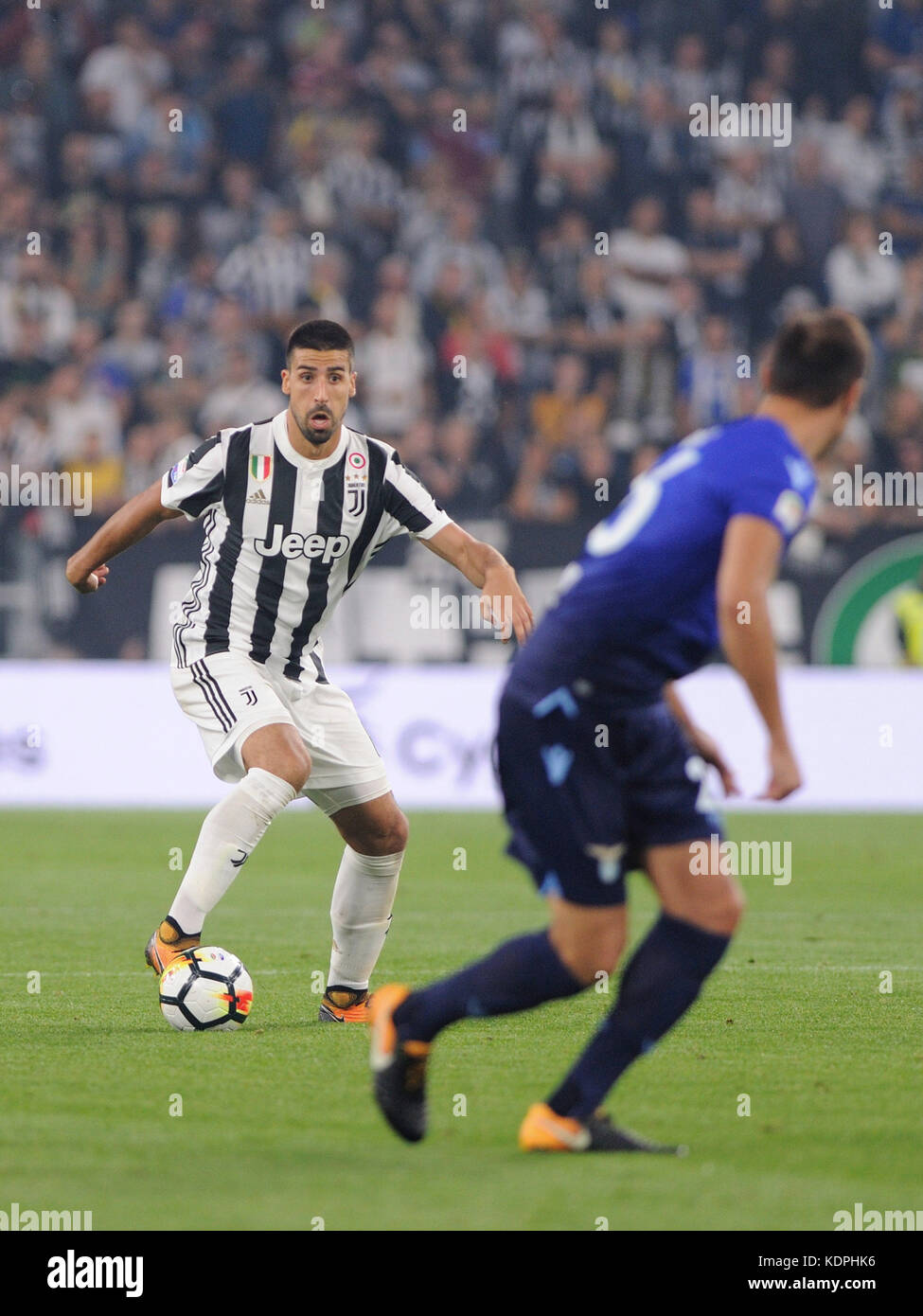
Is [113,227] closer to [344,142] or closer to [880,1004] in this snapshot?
[344,142]

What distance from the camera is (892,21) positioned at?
21.1 metres

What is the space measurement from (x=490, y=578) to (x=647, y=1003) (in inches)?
87.3

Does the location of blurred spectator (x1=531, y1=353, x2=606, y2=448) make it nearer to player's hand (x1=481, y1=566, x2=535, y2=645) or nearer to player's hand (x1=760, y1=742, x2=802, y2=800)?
player's hand (x1=481, y1=566, x2=535, y2=645)

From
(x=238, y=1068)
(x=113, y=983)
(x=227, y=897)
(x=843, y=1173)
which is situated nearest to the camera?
(x=843, y=1173)

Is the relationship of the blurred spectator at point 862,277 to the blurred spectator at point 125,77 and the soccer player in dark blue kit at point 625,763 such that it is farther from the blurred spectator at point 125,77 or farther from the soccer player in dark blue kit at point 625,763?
the soccer player in dark blue kit at point 625,763

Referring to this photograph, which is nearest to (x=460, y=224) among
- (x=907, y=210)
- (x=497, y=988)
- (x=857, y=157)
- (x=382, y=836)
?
→ (x=857, y=157)

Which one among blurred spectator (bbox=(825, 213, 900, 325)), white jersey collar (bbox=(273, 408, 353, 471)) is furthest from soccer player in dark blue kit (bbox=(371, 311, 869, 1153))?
blurred spectator (bbox=(825, 213, 900, 325))

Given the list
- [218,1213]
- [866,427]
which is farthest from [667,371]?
[218,1213]

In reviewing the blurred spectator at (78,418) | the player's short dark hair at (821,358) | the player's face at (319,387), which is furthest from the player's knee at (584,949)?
the blurred spectator at (78,418)

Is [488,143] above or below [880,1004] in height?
above

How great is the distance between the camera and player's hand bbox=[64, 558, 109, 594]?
6891 millimetres

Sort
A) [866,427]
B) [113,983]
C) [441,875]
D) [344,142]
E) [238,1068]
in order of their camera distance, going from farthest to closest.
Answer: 1. [344,142]
2. [866,427]
3. [441,875]
4. [113,983]
5. [238,1068]

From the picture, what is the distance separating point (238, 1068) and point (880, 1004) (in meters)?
2.56

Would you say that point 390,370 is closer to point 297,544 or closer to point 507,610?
point 297,544
